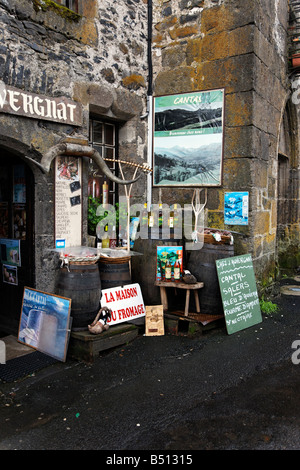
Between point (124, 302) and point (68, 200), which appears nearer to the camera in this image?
point (124, 302)

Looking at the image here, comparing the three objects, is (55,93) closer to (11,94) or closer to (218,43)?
(11,94)

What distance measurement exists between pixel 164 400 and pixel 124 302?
1.53 m

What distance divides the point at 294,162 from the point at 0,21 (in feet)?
20.3

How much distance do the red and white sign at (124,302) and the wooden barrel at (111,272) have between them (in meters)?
0.08

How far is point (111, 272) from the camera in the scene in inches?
180

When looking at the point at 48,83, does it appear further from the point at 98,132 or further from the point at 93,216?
the point at 93,216

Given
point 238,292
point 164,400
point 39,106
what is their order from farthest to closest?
point 238,292
point 39,106
point 164,400

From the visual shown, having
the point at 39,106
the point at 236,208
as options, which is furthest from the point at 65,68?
the point at 236,208

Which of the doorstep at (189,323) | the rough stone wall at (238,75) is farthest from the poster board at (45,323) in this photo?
the rough stone wall at (238,75)

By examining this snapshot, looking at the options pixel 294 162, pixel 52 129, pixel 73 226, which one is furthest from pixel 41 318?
pixel 294 162

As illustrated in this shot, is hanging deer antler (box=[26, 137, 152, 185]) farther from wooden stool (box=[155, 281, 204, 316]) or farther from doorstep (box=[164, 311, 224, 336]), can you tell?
doorstep (box=[164, 311, 224, 336])

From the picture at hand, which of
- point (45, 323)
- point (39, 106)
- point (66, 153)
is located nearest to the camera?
point (45, 323)

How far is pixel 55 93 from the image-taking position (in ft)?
14.4

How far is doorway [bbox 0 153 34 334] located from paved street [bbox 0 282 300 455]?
1.14 metres
